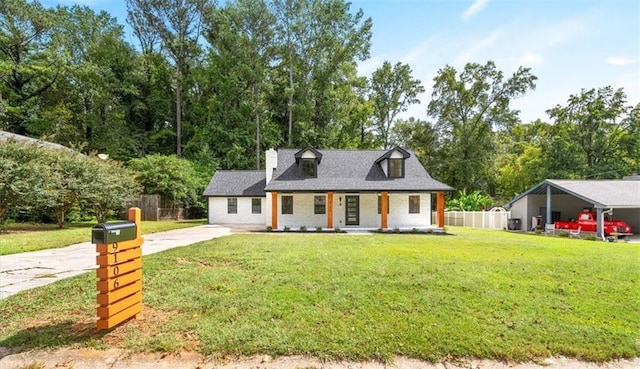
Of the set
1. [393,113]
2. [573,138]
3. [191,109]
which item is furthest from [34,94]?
[573,138]

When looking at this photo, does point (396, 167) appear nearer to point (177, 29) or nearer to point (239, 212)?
point (239, 212)

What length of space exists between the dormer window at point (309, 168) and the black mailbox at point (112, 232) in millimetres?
15028

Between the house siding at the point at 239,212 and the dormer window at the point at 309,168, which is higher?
the dormer window at the point at 309,168

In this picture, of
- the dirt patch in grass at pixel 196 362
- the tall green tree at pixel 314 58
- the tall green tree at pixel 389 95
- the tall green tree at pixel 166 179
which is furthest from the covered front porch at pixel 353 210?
the tall green tree at pixel 389 95

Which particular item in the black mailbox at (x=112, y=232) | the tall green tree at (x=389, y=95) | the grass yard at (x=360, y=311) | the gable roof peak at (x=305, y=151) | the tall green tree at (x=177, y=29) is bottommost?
the grass yard at (x=360, y=311)

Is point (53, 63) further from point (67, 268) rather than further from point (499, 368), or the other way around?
point (499, 368)

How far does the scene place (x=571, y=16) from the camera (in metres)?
6.81

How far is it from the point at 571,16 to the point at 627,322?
19.6ft

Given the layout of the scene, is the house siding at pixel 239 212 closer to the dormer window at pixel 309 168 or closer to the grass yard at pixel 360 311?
the dormer window at pixel 309 168

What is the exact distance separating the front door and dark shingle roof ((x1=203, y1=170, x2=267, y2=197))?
6.11 metres

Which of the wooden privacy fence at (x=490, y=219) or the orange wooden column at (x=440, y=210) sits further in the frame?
the wooden privacy fence at (x=490, y=219)

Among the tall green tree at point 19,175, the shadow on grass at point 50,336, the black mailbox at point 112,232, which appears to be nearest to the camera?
the shadow on grass at point 50,336

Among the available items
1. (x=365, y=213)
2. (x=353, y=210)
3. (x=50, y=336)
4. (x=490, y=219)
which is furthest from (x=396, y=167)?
(x=50, y=336)

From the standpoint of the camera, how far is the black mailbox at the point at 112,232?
3.71 metres
